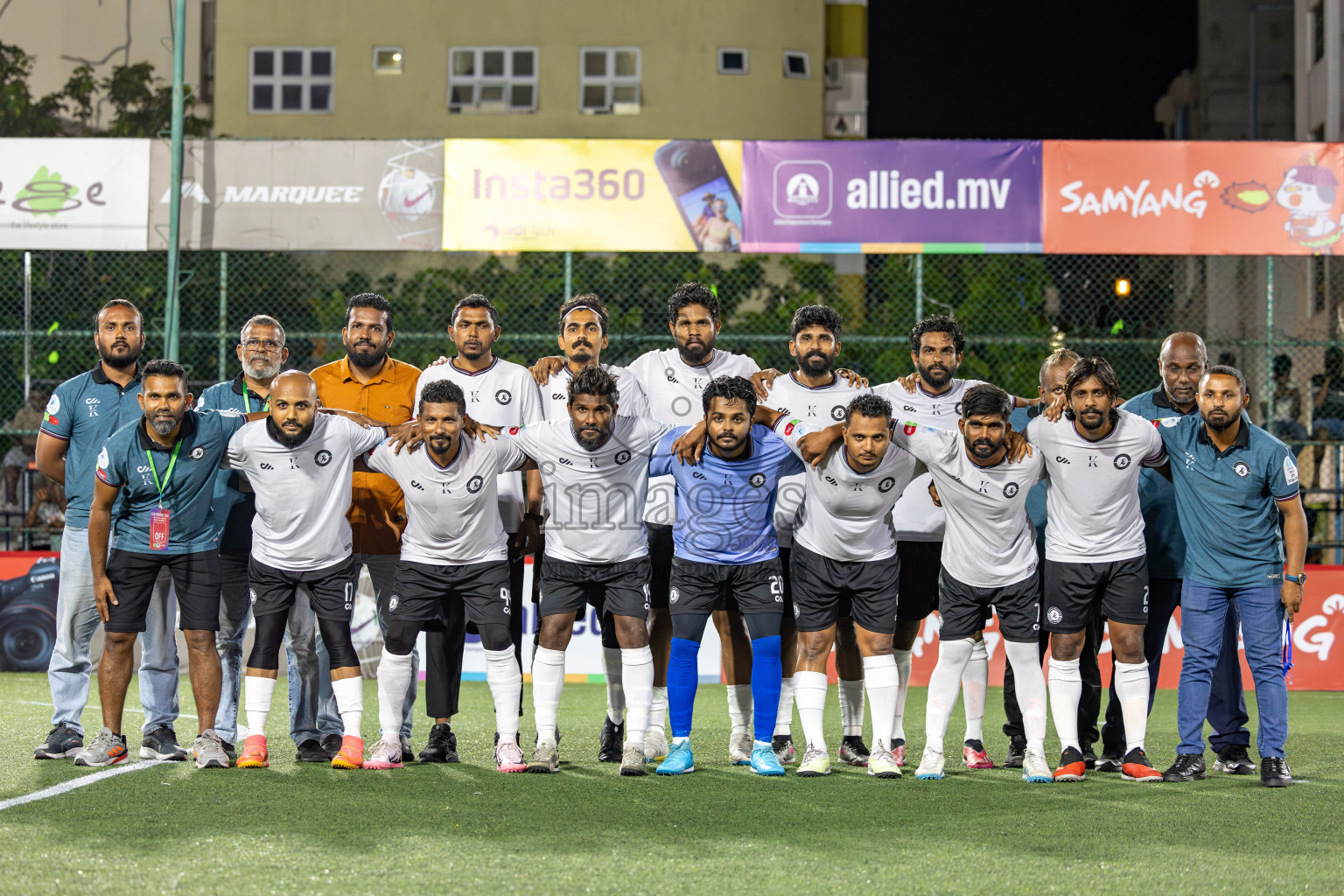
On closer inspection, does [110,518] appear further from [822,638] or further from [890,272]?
[890,272]

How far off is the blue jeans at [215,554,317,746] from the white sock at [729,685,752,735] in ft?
6.58

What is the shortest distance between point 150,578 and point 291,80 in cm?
1998

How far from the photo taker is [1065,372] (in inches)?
271

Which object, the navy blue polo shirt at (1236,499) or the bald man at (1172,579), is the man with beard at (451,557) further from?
the navy blue polo shirt at (1236,499)

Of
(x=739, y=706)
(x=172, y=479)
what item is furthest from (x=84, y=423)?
(x=739, y=706)

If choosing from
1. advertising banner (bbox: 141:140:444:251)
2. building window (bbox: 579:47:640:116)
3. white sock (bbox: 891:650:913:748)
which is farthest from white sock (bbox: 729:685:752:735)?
building window (bbox: 579:47:640:116)

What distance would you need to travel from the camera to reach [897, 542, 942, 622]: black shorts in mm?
6887

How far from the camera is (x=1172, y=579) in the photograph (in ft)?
22.9

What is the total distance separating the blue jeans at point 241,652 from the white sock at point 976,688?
3.12 m

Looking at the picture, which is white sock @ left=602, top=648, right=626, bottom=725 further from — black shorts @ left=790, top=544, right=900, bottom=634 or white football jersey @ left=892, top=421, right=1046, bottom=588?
white football jersey @ left=892, top=421, right=1046, bottom=588

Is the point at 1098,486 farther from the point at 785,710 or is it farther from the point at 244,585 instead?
the point at 244,585

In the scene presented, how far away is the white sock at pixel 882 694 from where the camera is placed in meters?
6.36

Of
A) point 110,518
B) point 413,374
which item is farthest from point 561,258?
point 110,518

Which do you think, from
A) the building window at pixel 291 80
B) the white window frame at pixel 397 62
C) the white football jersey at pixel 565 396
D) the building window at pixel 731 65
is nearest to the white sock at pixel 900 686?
the white football jersey at pixel 565 396
